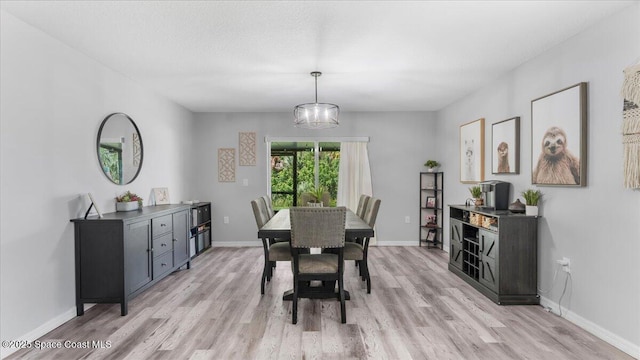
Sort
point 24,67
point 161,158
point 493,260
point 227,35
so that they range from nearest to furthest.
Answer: point 24,67 < point 227,35 < point 493,260 < point 161,158

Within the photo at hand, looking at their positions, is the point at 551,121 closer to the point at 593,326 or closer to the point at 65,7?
the point at 593,326

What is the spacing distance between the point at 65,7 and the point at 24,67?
62 cm

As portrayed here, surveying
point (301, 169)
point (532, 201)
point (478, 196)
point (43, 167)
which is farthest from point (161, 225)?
point (532, 201)

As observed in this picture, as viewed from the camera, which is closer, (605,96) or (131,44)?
(605,96)

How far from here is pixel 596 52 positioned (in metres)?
2.61

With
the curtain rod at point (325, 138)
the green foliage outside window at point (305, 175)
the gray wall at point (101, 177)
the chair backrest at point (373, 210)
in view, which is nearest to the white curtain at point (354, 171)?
the curtain rod at point (325, 138)

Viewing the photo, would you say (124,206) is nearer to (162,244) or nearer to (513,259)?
(162,244)

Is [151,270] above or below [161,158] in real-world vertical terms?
below

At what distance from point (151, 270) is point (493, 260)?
3475mm

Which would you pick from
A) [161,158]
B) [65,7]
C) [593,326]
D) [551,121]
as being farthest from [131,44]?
[593,326]

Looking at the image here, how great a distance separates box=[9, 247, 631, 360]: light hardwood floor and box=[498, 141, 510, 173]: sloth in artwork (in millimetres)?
1397

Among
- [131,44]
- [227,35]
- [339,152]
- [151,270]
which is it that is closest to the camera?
[227,35]

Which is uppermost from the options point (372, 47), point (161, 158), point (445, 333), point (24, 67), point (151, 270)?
point (372, 47)

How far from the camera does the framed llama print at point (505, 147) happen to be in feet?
11.7
